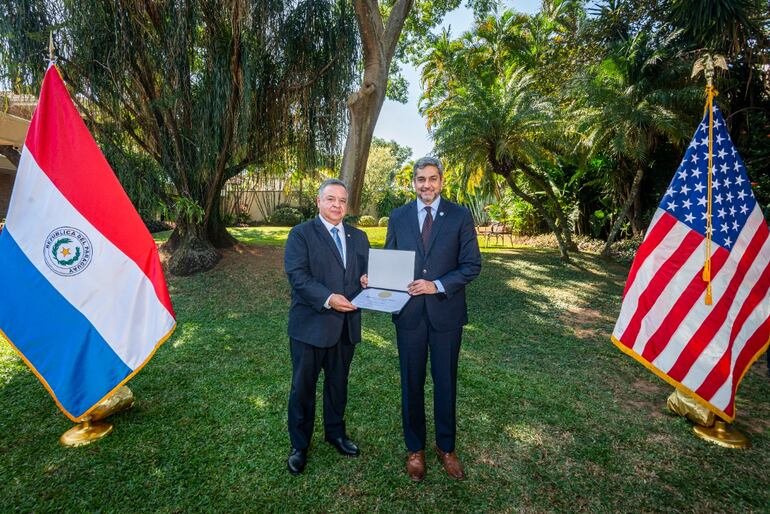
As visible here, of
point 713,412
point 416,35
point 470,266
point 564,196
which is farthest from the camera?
point 564,196

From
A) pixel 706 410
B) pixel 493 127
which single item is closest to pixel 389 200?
pixel 493 127

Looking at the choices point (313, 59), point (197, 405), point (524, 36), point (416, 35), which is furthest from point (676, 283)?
point (524, 36)

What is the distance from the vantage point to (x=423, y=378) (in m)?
2.71

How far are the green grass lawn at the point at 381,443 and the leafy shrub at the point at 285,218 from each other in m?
15.9

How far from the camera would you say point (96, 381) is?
2.90 metres

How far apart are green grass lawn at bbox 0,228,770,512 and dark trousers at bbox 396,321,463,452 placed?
0.30 meters

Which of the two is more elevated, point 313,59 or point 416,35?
point 416,35

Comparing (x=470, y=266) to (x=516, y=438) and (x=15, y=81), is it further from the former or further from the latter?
(x=15, y=81)

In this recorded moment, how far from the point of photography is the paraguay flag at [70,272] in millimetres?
2811

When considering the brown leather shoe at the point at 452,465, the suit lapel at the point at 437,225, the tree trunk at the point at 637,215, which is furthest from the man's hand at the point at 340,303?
the tree trunk at the point at 637,215

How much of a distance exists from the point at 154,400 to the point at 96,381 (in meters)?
0.98

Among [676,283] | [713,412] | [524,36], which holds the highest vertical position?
[524,36]

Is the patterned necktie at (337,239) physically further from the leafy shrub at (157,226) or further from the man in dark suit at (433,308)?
the leafy shrub at (157,226)

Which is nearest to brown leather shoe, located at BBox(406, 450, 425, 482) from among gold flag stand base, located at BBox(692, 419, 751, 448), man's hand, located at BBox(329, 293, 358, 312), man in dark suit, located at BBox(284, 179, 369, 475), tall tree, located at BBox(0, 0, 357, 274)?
man in dark suit, located at BBox(284, 179, 369, 475)
